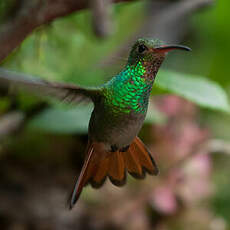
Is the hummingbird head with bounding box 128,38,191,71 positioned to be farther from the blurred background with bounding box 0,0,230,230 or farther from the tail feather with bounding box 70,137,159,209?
the blurred background with bounding box 0,0,230,230

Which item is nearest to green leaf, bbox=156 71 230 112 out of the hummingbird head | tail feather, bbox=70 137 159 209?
tail feather, bbox=70 137 159 209

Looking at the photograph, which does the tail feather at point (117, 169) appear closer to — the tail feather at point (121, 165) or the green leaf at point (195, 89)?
the tail feather at point (121, 165)

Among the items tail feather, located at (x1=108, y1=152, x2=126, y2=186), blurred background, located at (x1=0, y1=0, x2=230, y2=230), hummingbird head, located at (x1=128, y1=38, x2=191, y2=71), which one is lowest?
blurred background, located at (x1=0, y1=0, x2=230, y2=230)

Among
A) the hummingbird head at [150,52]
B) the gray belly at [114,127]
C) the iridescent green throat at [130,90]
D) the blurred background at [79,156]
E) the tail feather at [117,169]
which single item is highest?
the hummingbird head at [150,52]

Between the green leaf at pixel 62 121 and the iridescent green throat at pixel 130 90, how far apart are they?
2.17 ft

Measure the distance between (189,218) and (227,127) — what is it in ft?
2.68

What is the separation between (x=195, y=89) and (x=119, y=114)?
439mm

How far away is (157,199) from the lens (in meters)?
2.00

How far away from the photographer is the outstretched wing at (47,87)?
0.76 metres

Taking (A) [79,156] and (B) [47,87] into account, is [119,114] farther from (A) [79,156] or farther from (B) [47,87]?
(A) [79,156]

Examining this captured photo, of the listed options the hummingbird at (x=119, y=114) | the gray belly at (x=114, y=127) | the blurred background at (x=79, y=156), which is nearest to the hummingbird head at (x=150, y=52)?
the hummingbird at (x=119, y=114)

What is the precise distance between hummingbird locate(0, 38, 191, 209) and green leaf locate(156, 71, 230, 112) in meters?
0.26

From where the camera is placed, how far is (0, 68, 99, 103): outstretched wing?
0.76 m

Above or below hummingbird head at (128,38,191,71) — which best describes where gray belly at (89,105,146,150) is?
below
